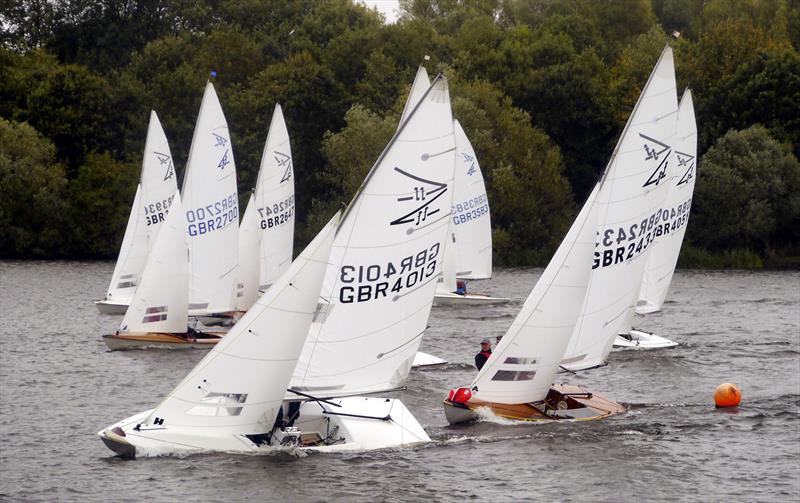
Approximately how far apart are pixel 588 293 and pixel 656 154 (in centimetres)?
371

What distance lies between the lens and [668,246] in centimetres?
4053

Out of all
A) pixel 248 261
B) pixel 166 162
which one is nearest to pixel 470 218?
pixel 248 261

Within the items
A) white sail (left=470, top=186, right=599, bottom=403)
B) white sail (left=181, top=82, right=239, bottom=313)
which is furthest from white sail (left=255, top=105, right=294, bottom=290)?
white sail (left=470, top=186, right=599, bottom=403)

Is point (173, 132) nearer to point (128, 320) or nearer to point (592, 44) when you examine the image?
point (592, 44)

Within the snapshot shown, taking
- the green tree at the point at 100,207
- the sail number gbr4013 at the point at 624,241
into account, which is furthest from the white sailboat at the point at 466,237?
the green tree at the point at 100,207

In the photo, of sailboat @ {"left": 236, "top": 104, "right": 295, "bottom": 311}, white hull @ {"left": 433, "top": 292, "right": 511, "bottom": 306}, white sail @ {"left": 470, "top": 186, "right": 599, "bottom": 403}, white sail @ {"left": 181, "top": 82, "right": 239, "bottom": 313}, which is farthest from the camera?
white hull @ {"left": 433, "top": 292, "right": 511, "bottom": 306}

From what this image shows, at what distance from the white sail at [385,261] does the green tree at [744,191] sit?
47318mm

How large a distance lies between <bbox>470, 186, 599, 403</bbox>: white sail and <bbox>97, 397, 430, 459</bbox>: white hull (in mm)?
2480

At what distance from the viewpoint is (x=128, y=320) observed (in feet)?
122

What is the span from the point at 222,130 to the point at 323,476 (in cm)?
1922

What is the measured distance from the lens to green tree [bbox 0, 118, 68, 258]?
71.4m

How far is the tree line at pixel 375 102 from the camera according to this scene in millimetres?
70562

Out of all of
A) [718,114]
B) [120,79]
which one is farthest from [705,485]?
[120,79]

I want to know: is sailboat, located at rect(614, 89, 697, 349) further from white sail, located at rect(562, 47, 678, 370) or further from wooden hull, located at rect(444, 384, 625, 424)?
wooden hull, located at rect(444, 384, 625, 424)
